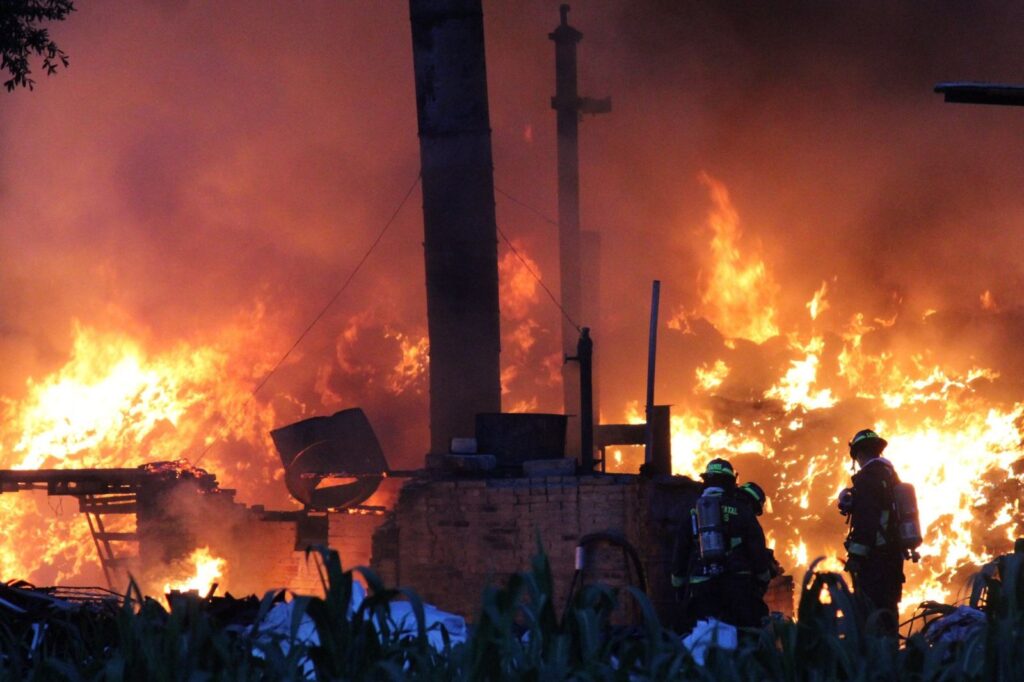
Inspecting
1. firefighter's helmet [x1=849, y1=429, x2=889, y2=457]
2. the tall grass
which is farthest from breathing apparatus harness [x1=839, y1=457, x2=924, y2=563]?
the tall grass

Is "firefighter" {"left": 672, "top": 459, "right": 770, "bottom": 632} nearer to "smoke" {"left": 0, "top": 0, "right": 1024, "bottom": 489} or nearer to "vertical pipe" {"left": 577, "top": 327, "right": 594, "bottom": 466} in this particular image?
"vertical pipe" {"left": 577, "top": 327, "right": 594, "bottom": 466}

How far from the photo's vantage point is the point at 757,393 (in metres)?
28.6

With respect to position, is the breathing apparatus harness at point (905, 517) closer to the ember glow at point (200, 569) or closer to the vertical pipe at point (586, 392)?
the vertical pipe at point (586, 392)

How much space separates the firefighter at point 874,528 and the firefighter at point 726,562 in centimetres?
132

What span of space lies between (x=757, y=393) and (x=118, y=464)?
49.3 ft

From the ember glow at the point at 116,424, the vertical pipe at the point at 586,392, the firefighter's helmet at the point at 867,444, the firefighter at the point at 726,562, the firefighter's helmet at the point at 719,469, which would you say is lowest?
the firefighter at the point at 726,562

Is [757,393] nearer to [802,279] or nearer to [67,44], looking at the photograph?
[802,279]

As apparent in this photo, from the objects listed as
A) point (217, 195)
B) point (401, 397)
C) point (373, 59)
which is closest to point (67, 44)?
point (217, 195)

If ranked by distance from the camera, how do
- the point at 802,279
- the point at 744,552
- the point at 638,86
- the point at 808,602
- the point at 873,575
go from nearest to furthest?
the point at 808,602 → the point at 744,552 → the point at 873,575 → the point at 802,279 → the point at 638,86

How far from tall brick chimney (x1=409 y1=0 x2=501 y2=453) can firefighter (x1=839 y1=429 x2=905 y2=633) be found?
34.2ft

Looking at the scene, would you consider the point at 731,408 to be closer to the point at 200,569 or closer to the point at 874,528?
the point at 200,569

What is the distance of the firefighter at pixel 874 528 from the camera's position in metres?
9.74

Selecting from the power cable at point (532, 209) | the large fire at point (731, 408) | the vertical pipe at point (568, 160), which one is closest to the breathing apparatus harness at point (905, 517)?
the large fire at point (731, 408)

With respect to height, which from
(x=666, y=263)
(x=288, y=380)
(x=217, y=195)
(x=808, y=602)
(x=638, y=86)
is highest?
(x=638, y=86)
